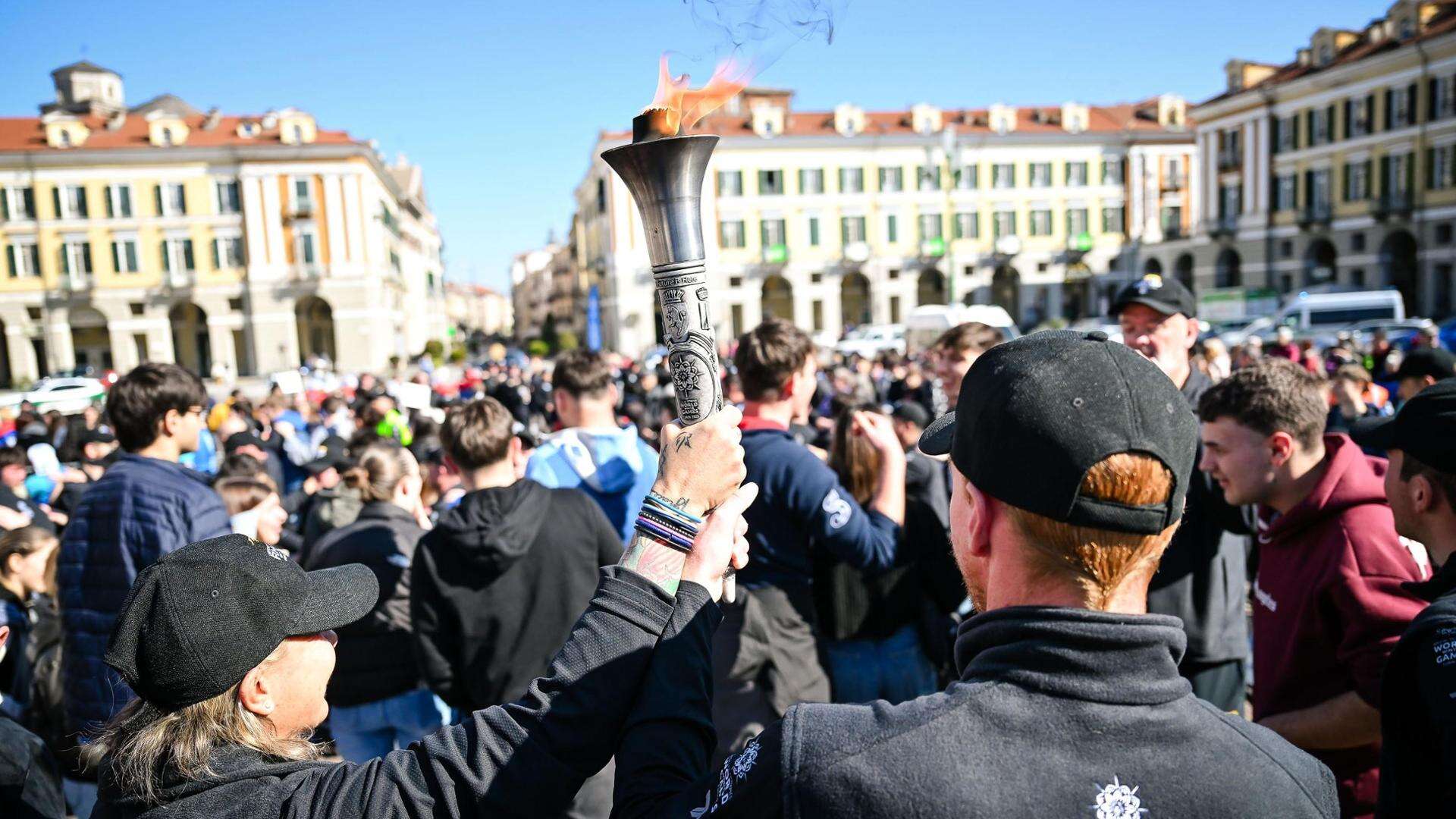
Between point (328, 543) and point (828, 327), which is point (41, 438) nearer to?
point (328, 543)

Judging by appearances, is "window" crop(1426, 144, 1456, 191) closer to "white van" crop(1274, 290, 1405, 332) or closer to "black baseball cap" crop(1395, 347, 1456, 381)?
"white van" crop(1274, 290, 1405, 332)

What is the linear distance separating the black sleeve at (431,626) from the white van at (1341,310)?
33720 mm

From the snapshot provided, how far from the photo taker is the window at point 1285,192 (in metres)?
49.5

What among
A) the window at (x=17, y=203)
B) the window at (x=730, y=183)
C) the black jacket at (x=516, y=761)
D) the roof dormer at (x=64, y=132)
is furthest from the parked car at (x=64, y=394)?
the window at (x=730, y=183)

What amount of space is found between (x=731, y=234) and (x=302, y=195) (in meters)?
25.5

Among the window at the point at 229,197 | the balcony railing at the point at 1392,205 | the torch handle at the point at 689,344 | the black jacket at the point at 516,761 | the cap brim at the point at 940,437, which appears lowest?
the black jacket at the point at 516,761

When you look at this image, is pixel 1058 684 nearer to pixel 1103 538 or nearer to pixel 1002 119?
pixel 1103 538

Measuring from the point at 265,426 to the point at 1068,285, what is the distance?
59.7m

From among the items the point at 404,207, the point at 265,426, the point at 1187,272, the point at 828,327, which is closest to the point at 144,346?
the point at 404,207

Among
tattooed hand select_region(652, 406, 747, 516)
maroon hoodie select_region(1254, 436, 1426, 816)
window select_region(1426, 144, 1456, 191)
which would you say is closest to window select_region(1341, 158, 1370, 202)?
window select_region(1426, 144, 1456, 191)

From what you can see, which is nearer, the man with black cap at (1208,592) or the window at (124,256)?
the man with black cap at (1208,592)

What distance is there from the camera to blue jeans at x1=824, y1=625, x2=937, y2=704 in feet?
12.2

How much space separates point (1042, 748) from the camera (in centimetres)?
121

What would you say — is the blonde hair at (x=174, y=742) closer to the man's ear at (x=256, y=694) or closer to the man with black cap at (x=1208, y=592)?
the man's ear at (x=256, y=694)
